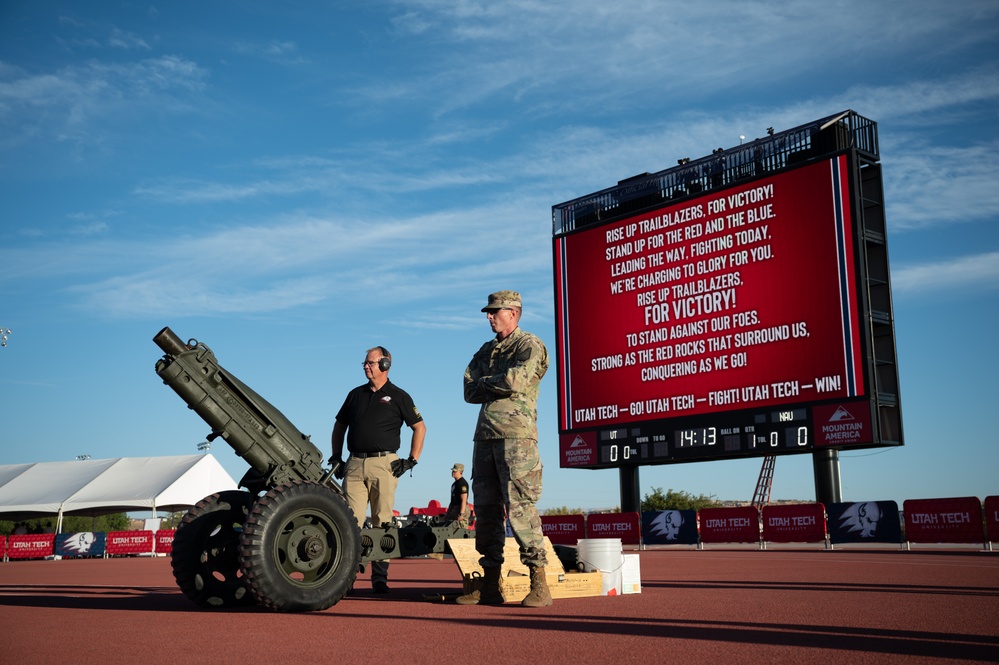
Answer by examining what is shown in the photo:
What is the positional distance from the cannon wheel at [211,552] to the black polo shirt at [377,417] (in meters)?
1.18

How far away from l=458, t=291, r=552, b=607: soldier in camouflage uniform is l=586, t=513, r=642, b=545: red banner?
19945 mm

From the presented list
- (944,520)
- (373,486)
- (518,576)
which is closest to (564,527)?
(944,520)

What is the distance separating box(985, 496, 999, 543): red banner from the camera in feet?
61.1

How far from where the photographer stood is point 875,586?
8.50 metres

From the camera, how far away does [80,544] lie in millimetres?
30641

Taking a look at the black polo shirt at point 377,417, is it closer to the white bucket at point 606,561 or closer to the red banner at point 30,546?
the white bucket at point 606,561

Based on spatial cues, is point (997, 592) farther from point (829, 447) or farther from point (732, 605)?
point (829, 447)

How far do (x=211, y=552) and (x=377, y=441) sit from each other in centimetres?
166

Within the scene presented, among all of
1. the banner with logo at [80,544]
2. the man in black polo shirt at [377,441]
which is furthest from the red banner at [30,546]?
the man in black polo shirt at [377,441]

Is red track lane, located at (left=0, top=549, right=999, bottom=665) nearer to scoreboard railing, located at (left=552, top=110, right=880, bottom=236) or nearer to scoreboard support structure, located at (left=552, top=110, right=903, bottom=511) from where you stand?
scoreboard support structure, located at (left=552, top=110, right=903, bottom=511)

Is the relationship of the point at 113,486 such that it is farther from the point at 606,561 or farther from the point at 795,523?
the point at 606,561

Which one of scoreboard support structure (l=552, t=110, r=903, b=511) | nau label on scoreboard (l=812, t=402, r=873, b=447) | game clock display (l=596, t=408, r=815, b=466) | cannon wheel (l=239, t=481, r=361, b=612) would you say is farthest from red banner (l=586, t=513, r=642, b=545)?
cannon wheel (l=239, t=481, r=361, b=612)

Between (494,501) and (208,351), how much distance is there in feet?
7.58

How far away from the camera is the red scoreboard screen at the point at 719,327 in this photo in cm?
2088
